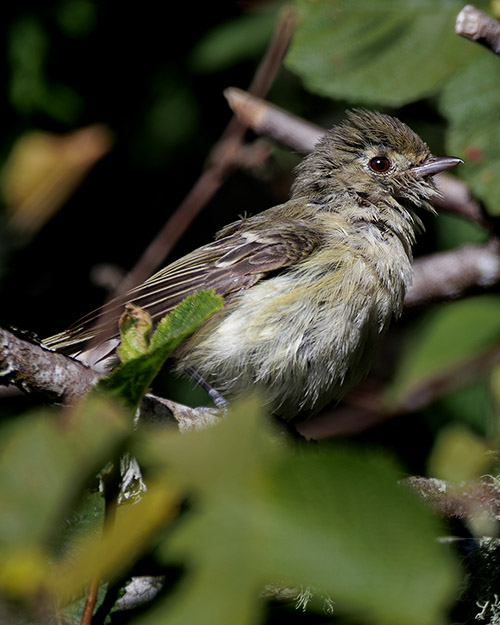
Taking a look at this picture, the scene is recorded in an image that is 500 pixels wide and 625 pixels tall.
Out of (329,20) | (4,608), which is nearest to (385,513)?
Result: (4,608)

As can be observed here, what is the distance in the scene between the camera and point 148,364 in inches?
42.8

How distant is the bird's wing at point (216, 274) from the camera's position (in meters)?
3.07

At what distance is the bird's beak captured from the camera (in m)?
3.59

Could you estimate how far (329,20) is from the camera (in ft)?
12.4

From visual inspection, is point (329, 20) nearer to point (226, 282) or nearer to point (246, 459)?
point (226, 282)

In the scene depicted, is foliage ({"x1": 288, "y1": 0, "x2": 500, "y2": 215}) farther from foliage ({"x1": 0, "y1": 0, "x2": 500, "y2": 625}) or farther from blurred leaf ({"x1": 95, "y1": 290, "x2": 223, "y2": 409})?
blurred leaf ({"x1": 95, "y1": 290, "x2": 223, "y2": 409})

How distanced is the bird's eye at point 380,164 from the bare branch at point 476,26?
0.92 metres

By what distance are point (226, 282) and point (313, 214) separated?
66 centimetres

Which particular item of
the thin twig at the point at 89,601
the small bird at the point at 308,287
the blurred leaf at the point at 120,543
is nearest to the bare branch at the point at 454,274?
the small bird at the point at 308,287

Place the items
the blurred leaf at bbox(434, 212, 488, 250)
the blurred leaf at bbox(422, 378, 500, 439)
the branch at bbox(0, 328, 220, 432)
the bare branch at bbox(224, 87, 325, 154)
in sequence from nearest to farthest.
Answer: the branch at bbox(0, 328, 220, 432), the blurred leaf at bbox(422, 378, 500, 439), the bare branch at bbox(224, 87, 325, 154), the blurred leaf at bbox(434, 212, 488, 250)

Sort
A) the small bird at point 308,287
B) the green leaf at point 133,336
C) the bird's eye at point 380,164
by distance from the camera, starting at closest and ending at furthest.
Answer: the green leaf at point 133,336 < the small bird at point 308,287 < the bird's eye at point 380,164

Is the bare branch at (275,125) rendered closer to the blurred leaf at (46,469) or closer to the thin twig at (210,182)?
the thin twig at (210,182)

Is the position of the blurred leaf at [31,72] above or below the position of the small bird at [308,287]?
above

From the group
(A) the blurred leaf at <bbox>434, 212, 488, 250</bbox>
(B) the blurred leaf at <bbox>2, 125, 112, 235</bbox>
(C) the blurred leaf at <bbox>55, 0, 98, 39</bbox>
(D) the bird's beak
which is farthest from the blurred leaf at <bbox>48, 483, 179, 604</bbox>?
(C) the blurred leaf at <bbox>55, 0, 98, 39</bbox>
